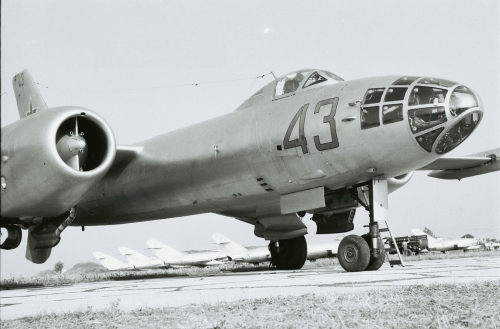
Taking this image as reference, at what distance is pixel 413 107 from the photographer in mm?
7598

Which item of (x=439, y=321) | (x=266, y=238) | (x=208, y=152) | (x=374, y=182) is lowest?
(x=439, y=321)

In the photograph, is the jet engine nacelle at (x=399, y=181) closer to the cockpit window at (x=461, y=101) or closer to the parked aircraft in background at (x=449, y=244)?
the cockpit window at (x=461, y=101)

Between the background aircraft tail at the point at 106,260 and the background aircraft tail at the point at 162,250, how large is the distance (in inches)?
207

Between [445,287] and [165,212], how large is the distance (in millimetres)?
7386

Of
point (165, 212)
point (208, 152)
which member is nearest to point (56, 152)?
point (208, 152)

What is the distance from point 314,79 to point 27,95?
Answer: 24.4 feet

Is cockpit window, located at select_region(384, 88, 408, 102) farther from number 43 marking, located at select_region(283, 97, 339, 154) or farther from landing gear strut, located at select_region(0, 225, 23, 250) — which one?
landing gear strut, located at select_region(0, 225, 23, 250)

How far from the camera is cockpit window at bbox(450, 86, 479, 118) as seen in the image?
24.3 ft

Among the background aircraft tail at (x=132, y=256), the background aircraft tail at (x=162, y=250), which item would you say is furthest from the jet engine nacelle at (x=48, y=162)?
the background aircraft tail at (x=132, y=256)

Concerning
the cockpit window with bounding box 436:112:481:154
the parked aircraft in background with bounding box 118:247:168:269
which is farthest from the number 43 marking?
the parked aircraft in background with bounding box 118:247:168:269

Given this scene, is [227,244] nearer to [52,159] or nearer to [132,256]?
[132,256]

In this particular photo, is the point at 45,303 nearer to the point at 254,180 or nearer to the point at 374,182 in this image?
the point at 254,180

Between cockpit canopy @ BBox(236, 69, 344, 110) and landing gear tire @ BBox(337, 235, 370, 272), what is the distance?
8.99 ft

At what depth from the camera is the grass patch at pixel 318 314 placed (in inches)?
127
